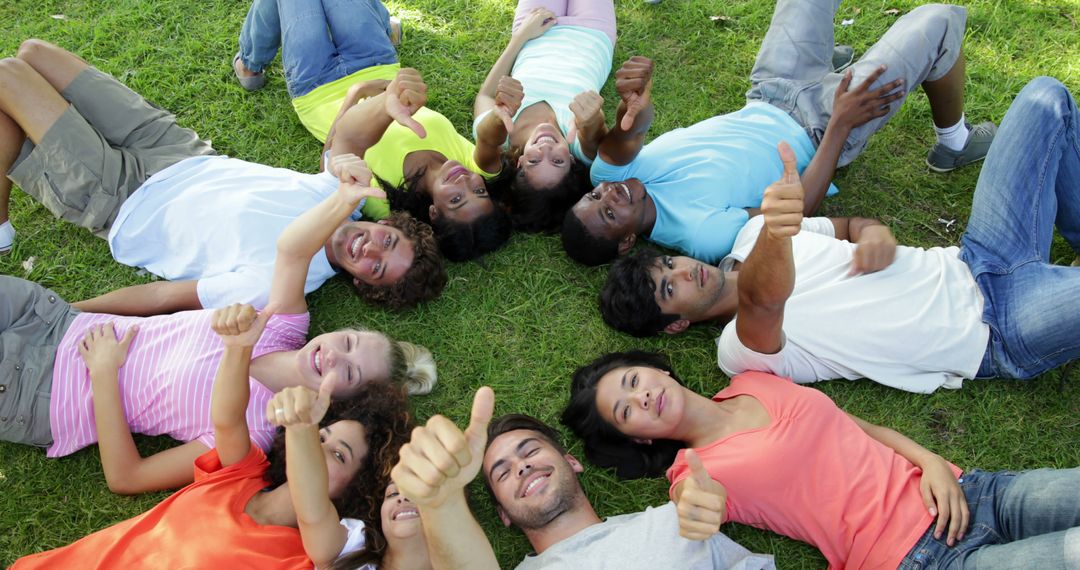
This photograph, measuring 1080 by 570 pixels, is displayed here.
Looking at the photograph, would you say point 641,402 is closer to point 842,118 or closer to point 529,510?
point 529,510

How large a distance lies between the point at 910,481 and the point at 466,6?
4.68m

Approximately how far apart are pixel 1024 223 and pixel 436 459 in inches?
131

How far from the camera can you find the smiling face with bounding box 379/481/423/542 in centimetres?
314

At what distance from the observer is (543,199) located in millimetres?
4613

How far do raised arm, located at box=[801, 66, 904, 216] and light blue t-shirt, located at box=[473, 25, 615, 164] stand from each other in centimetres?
155

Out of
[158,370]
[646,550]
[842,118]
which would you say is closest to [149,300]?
[158,370]

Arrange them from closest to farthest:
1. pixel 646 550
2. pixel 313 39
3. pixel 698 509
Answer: pixel 698 509 → pixel 646 550 → pixel 313 39

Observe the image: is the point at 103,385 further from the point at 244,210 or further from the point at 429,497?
the point at 429,497

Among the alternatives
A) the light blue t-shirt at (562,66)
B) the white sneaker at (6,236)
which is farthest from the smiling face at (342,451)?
the white sneaker at (6,236)

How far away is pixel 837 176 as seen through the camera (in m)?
4.79

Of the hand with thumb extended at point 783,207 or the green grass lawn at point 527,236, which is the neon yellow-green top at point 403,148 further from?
the hand with thumb extended at point 783,207

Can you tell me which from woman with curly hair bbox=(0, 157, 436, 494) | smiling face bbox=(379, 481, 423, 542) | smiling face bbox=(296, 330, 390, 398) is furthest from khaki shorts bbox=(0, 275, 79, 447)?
smiling face bbox=(379, 481, 423, 542)

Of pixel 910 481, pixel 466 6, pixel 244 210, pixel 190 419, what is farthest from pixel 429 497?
pixel 466 6

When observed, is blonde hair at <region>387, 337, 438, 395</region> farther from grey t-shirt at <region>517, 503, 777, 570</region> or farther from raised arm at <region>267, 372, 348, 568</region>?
grey t-shirt at <region>517, 503, 777, 570</region>
